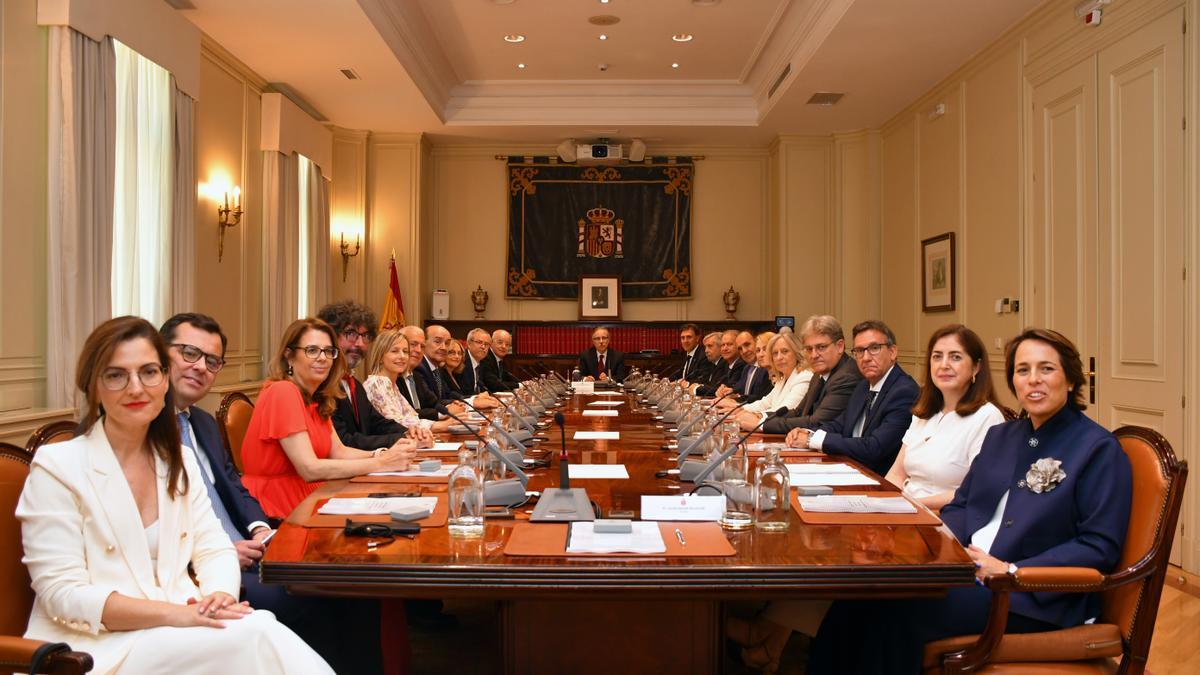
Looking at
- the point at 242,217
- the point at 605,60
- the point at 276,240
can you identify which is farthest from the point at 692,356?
the point at 242,217

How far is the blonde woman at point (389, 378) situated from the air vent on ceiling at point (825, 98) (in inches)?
202

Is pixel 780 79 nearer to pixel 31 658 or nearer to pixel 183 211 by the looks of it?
pixel 183 211

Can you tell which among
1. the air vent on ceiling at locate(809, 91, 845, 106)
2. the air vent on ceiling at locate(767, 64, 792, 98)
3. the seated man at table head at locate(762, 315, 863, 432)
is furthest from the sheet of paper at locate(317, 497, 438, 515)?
the air vent on ceiling at locate(809, 91, 845, 106)

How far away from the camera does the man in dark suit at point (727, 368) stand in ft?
27.1

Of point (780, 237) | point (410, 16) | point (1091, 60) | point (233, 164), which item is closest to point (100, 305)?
point (233, 164)

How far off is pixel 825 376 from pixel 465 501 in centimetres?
334

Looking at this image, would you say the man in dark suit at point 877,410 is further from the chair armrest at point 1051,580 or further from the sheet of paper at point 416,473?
the chair armrest at point 1051,580

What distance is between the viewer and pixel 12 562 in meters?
1.85

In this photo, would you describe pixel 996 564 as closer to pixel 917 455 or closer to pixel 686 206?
pixel 917 455

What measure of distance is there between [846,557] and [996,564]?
39 centimetres

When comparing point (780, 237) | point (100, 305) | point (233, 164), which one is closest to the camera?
point (100, 305)

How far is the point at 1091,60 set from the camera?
5.59 metres

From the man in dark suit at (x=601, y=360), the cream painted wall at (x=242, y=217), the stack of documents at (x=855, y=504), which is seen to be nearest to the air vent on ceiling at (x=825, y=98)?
the man in dark suit at (x=601, y=360)

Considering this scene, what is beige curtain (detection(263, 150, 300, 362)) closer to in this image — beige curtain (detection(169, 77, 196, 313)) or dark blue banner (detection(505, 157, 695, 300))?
beige curtain (detection(169, 77, 196, 313))
